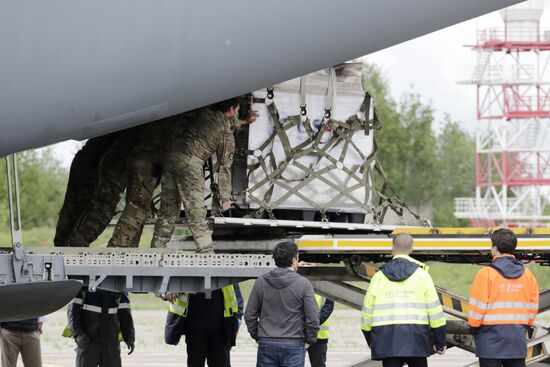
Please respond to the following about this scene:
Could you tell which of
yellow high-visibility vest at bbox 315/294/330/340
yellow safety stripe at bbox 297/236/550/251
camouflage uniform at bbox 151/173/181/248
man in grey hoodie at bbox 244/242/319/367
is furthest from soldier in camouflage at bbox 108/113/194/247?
yellow high-visibility vest at bbox 315/294/330/340

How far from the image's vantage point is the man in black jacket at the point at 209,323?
450 inches

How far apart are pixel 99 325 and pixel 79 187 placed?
4.44 ft

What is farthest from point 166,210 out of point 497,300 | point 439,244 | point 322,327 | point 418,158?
point 418,158

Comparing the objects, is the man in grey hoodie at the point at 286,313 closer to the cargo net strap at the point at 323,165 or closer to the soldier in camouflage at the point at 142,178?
the cargo net strap at the point at 323,165

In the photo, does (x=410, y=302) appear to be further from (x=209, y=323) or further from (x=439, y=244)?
(x=209, y=323)

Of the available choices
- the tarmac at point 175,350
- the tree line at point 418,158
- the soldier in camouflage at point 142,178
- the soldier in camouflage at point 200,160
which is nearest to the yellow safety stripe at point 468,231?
the soldier in camouflage at point 200,160

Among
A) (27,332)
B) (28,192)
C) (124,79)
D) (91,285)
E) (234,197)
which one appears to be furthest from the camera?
(28,192)

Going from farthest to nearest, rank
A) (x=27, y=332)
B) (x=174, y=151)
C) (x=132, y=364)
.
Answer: (x=132, y=364), (x=27, y=332), (x=174, y=151)

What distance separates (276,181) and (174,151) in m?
1.15

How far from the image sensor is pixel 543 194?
5603cm

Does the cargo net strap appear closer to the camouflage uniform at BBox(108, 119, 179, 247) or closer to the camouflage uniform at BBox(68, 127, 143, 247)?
the camouflage uniform at BBox(108, 119, 179, 247)

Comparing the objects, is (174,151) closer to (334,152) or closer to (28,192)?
(334,152)

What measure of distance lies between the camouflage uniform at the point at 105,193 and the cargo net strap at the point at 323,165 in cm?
115

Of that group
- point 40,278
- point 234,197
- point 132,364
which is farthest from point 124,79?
point 132,364
